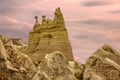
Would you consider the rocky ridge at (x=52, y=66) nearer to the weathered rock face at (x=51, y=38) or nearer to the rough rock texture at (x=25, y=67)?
the rough rock texture at (x=25, y=67)

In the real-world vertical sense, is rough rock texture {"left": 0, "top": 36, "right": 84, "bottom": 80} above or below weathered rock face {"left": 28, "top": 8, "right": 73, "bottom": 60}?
above

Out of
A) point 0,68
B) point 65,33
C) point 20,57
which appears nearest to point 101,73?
point 20,57

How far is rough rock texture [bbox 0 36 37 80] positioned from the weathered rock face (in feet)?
179

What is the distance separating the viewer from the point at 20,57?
18.5 m

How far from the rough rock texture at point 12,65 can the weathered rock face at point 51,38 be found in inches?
2148

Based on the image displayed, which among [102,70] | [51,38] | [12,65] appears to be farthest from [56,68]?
[51,38]

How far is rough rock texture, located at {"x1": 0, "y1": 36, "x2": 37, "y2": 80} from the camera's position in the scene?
17.1 m

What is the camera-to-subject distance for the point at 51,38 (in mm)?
80938

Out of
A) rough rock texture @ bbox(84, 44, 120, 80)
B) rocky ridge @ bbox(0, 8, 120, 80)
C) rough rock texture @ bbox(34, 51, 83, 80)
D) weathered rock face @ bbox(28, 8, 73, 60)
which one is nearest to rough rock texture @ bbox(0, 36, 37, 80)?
rocky ridge @ bbox(0, 8, 120, 80)

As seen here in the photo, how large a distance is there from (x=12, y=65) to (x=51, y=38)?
6335 centimetres

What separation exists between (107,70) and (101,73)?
1.34ft

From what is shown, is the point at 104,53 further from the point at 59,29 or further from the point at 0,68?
→ the point at 59,29

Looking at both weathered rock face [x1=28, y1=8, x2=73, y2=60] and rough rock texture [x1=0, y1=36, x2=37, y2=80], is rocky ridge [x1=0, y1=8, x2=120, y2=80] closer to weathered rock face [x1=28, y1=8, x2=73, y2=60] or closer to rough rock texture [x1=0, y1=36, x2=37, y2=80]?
rough rock texture [x1=0, y1=36, x2=37, y2=80]

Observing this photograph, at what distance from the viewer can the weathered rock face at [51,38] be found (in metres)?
77.1
